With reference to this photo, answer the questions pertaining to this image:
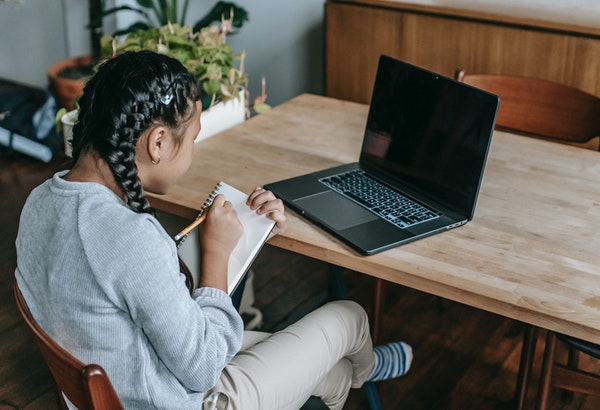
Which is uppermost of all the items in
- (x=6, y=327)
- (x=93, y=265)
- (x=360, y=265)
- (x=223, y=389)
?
(x=93, y=265)

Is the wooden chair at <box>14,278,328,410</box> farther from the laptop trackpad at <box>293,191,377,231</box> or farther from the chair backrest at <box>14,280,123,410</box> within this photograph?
the laptop trackpad at <box>293,191,377,231</box>

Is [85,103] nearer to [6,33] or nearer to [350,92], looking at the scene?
[350,92]

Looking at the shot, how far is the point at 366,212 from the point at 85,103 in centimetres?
64

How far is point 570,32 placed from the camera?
2758 mm

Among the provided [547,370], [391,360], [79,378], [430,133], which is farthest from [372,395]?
[79,378]

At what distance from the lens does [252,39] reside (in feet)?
12.5

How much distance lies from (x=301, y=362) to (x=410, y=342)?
99 centimetres

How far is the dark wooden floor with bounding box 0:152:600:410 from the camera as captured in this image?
2.18 metres

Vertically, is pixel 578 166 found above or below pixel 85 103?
below

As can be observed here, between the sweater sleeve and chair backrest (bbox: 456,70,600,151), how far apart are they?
1347mm

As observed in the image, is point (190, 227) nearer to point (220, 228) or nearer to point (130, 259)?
point (220, 228)

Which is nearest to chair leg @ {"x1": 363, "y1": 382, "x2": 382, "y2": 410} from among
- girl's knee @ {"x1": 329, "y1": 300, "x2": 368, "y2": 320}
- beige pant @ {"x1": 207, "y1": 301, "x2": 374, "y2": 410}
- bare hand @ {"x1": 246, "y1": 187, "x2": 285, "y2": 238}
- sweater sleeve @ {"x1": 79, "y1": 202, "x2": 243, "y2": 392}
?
beige pant @ {"x1": 207, "y1": 301, "x2": 374, "y2": 410}

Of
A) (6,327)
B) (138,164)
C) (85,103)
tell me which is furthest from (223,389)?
(6,327)

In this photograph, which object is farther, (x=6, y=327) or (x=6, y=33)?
(x=6, y=33)
